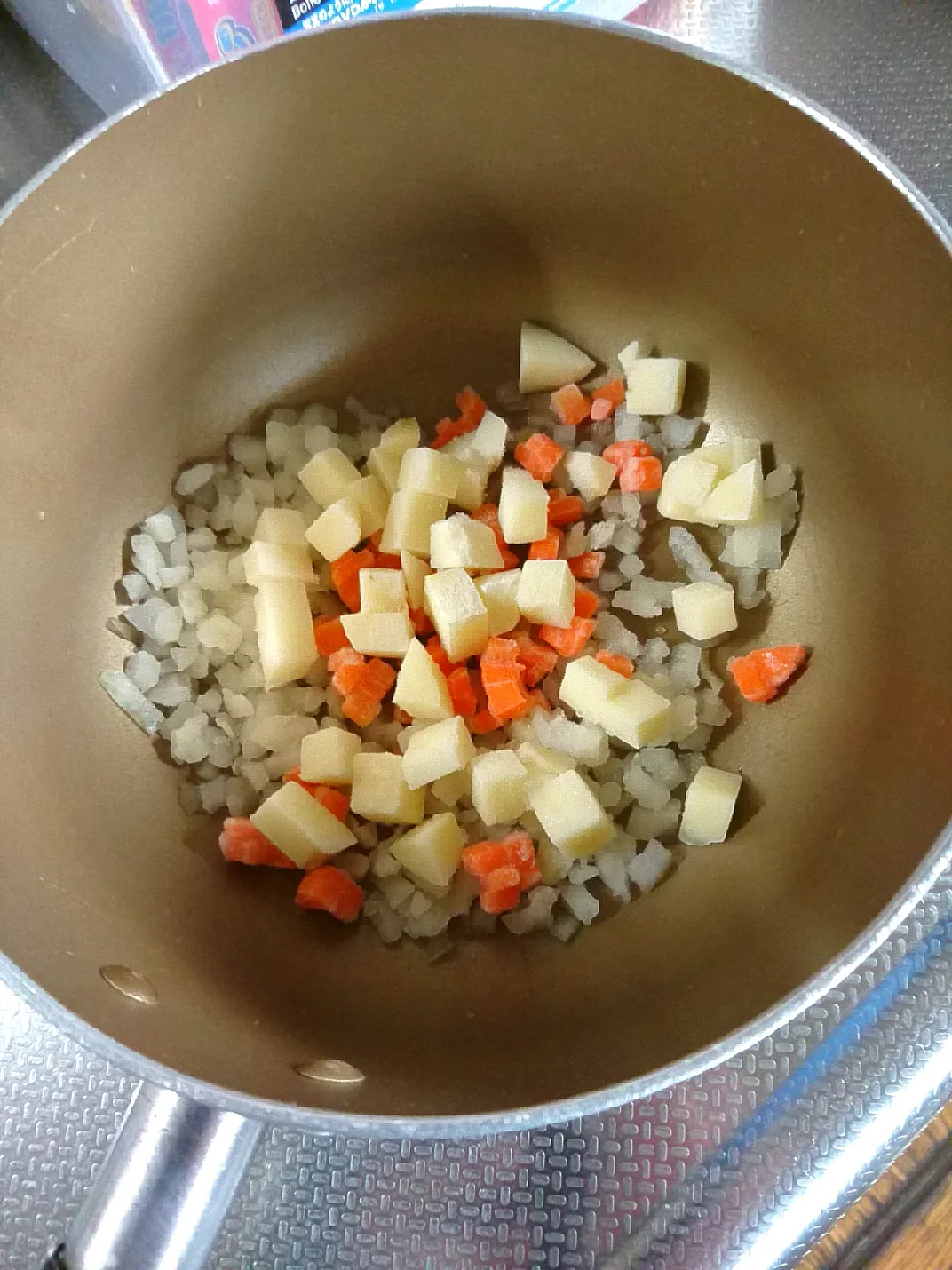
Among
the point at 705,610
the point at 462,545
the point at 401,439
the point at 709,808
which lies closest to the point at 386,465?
the point at 401,439

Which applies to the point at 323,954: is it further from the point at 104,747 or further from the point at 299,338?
the point at 299,338

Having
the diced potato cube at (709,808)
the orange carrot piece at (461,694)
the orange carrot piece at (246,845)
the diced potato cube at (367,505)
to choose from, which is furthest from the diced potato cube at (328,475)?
the diced potato cube at (709,808)


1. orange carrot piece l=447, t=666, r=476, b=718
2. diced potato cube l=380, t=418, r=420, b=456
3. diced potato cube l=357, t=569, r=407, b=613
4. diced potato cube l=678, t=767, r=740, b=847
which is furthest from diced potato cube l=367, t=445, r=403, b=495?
diced potato cube l=678, t=767, r=740, b=847

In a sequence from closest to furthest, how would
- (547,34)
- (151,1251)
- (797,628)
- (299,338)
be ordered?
(151,1251), (547,34), (797,628), (299,338)

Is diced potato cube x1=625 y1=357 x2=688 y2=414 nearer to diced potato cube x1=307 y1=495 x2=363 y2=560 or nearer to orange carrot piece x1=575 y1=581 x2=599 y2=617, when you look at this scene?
orange carrot piece x1=575 y1=581 x2=599 y2=617

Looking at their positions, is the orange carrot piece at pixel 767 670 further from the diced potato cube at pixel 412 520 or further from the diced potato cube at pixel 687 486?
the diced potato cube at pixel 412 520

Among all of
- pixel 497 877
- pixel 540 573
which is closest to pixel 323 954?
pixel 497 877
